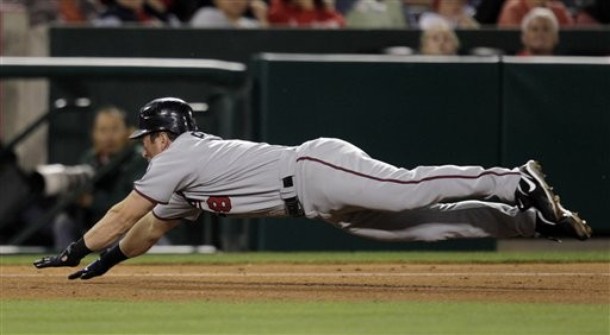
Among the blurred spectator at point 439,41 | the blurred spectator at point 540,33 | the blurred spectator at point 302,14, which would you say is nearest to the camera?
the blurred spectator at point 439,41

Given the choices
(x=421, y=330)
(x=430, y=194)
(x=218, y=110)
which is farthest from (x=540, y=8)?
(x=421, y=330)

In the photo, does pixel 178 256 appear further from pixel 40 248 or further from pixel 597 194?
pixel 597 194

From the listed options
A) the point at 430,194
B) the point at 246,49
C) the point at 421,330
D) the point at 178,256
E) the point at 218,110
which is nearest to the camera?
the point at 421,330

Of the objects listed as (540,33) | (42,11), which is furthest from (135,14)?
(540,33)

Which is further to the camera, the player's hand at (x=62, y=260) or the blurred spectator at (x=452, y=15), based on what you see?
the blurred spectator at (x=452, y=15)

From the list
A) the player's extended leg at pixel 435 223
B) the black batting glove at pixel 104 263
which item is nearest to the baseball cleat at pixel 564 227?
the player's extended leg at pixel 435 223

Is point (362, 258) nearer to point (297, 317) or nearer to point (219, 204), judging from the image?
point (219, 204)

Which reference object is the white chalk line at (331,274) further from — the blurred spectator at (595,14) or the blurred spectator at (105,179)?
the blurred spectator at (595,14)

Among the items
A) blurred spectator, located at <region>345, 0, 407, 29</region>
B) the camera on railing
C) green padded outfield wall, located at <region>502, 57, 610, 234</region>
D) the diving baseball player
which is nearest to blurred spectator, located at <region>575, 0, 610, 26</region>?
blurred spectator, located at <region>345, 0, 407, 29</region>

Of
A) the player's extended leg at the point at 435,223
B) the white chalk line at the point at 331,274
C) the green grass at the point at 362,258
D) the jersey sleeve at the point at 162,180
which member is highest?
the jersey sleeve at the point at 162,180
